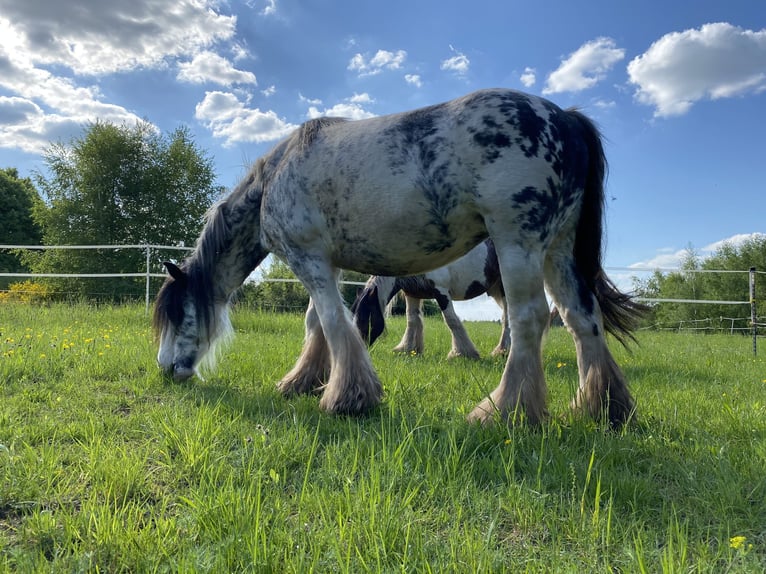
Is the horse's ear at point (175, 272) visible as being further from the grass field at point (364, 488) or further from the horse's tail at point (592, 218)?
the horse's tail at point (592, 218)

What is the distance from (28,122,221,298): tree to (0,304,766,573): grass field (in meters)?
30.1

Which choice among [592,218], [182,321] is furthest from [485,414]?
[182,321]

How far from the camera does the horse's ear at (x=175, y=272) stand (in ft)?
14.0

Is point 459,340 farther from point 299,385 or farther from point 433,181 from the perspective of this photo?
point 433,181

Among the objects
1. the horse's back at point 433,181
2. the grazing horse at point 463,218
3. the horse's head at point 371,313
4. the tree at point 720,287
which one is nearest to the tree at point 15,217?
the horse's head at point 371,313

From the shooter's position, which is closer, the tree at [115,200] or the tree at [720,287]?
the tree at [115,200]

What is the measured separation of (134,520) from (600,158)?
3336mm

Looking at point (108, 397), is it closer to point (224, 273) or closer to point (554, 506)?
point (224, 273)

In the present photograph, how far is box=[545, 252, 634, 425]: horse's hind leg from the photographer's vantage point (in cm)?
318

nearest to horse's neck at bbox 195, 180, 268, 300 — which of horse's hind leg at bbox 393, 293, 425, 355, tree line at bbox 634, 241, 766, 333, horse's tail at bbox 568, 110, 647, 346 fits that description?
horse's tail at bbox 568, 110, 647, 346

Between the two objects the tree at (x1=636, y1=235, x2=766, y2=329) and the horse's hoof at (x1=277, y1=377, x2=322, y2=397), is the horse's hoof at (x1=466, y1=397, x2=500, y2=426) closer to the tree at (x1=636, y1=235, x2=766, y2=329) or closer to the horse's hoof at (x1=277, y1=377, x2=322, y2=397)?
the horse's hoof at (x1=277, y1=377, x2=322, y2=397)

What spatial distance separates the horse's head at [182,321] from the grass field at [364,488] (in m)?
0.63

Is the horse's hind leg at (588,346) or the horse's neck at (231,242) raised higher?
the horse's neck at (231,242)

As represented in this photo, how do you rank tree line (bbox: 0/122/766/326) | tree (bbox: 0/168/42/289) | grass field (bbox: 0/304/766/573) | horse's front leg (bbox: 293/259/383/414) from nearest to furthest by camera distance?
grass field (bbox: 0/304/766/573) → horse's front leg (bbox: 293/259/383/414) → tree line (bbox: 0/122/766/326) → tree (bbox: 0/168/42/289)
